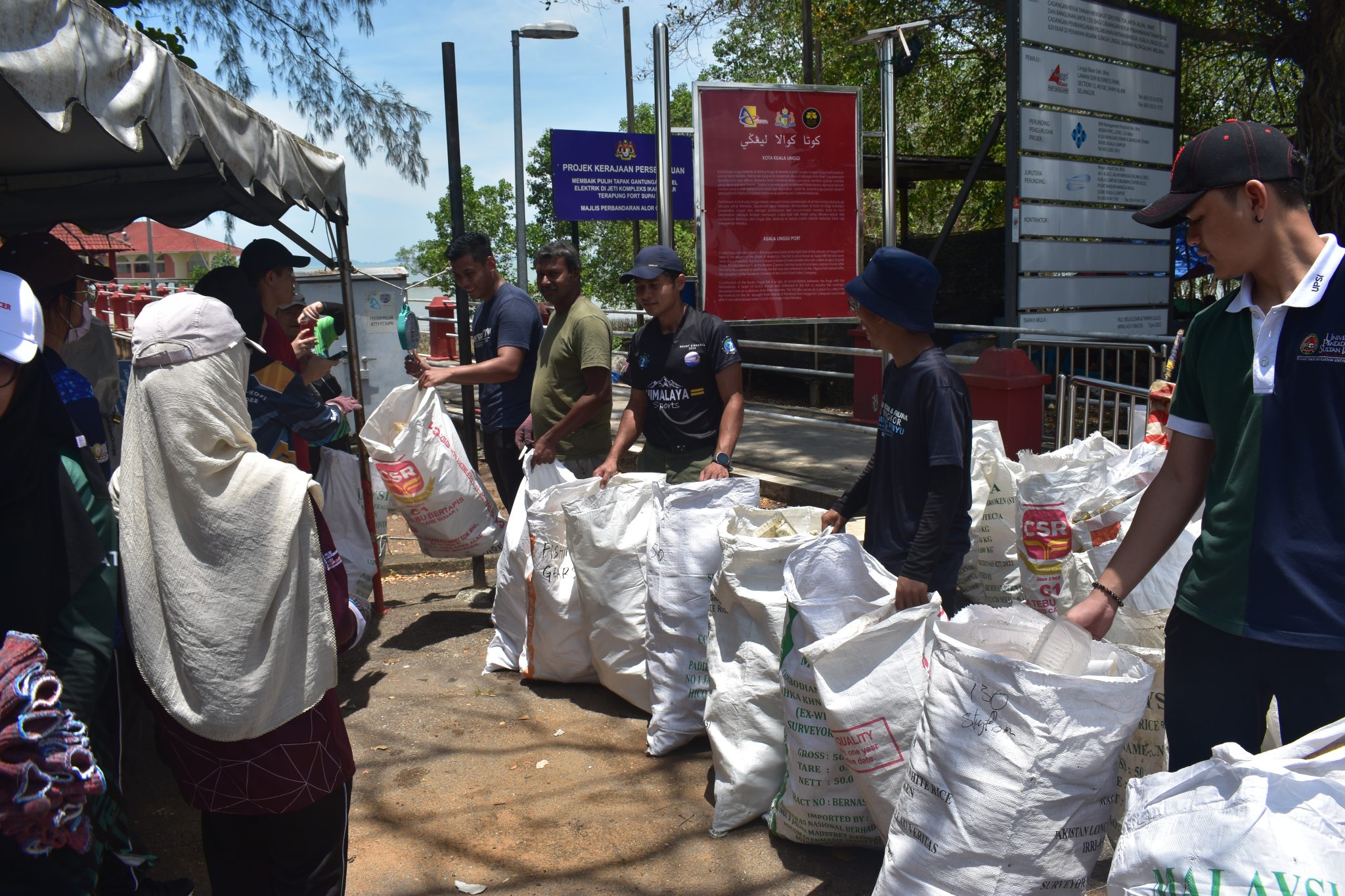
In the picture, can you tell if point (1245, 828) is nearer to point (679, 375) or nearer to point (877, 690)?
point (877, 690)

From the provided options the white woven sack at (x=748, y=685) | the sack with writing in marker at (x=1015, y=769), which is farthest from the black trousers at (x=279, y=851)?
the sack with writing in marker at (x=1015, y=769)

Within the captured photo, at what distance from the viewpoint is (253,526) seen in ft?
6.97

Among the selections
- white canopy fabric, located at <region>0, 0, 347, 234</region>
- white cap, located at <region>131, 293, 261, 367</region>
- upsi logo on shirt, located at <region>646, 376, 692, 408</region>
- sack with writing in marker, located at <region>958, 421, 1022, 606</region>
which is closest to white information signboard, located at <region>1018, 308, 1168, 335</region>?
sack with writing in marker, located at <region>958, 421, 1022, 606</region>

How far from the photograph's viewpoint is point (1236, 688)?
2002 mm

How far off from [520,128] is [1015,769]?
12.5 metres

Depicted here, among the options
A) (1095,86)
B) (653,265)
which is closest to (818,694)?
(653,265)

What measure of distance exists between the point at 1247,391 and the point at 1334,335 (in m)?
Result: 0.17

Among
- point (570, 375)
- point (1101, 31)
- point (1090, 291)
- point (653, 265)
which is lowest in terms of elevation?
point (570, 375)

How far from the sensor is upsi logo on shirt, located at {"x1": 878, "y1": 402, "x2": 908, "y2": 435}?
297 cm

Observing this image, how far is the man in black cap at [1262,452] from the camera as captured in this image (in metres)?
1.86

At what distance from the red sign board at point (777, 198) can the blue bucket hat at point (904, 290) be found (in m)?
3.92

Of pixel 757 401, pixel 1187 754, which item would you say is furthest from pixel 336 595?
pixel 757 401

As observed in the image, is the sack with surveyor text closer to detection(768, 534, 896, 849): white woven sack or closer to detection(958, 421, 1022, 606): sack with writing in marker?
detection(958, 421, 1022, 606): sack with writing in marker

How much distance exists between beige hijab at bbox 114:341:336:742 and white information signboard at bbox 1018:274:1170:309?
589 centimetres
